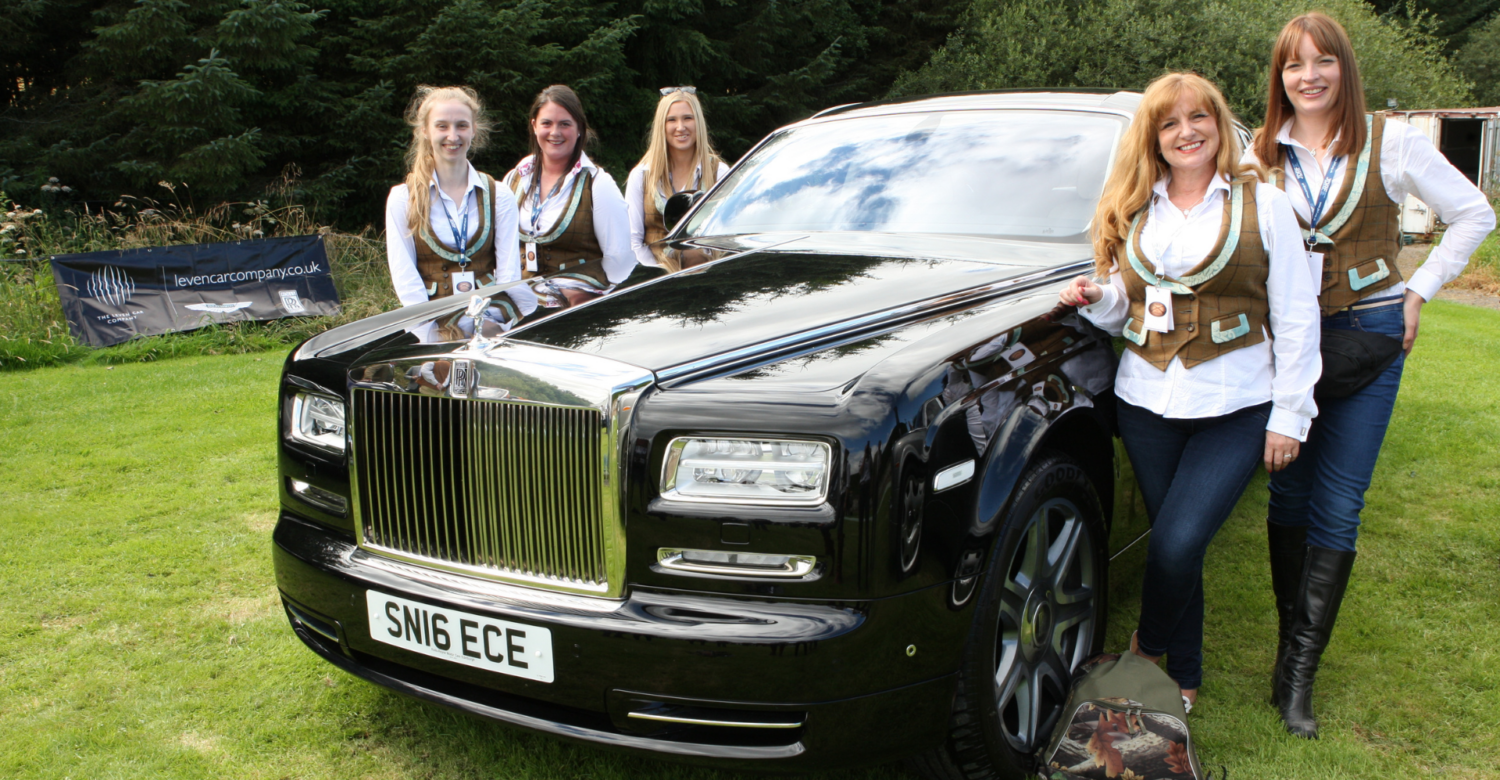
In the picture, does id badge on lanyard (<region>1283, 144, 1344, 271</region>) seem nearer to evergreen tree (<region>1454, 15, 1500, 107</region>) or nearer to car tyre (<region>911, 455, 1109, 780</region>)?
car tyre (<region>911, 455, 1109, 780</region>)

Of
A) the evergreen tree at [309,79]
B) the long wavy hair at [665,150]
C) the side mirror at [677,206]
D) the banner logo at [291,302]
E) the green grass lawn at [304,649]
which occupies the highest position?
the evergreen tree at [309,79]

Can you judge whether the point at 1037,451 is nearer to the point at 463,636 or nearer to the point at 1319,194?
the point at 1319,194

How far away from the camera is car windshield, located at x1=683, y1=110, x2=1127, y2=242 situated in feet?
11.1

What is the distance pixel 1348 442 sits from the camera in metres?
2.86

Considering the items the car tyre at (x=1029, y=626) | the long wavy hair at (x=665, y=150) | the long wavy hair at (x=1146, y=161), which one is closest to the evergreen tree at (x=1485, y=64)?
the long wavy hair at (x=665, y=150)

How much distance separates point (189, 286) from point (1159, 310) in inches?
367

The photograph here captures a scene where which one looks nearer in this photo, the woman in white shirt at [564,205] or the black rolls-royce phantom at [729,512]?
the black rolls-royce phantom at [729,512]

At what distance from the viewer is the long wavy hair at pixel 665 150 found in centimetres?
541

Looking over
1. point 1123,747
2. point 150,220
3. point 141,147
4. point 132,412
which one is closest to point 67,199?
point 141,147

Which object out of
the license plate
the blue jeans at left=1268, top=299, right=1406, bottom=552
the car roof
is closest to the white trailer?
the car roof

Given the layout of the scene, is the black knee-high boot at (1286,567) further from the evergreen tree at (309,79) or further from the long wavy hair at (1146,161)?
the evergreen tree at (309,79)

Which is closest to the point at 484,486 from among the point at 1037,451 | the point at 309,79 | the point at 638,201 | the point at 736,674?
the point at 736,674

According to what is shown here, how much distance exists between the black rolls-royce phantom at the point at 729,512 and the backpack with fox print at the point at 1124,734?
0.38 feet

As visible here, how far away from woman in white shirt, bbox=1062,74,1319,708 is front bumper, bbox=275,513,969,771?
915 mm
